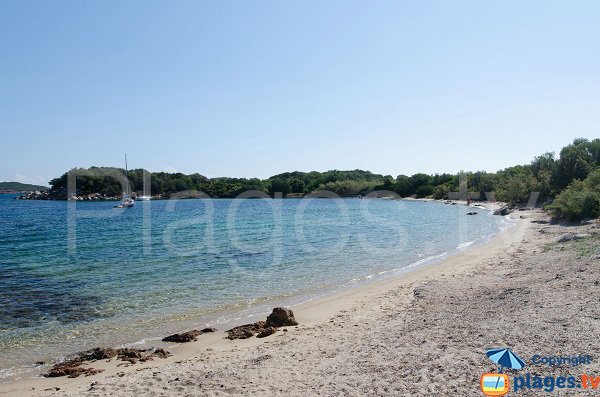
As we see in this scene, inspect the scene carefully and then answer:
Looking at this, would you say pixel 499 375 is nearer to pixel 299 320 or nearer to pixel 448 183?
pixel 299 320

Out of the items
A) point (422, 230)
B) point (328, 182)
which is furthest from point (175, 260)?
point (328, 182)

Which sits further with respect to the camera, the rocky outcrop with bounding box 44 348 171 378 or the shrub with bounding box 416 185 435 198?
the shrub with bounding box 416 185 435 198

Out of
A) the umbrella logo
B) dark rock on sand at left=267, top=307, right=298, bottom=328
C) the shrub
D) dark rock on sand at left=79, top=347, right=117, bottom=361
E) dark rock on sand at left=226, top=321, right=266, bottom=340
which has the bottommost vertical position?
dark rock on sand at left=79, top=347, right=117, bottom=361

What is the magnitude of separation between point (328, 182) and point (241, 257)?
500 feet

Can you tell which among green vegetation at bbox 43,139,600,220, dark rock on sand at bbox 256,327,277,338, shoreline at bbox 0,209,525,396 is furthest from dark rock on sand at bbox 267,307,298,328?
green vegetation at bbox 43,139,600,220

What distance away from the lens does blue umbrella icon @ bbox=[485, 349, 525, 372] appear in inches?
257

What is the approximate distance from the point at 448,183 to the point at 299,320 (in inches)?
4739

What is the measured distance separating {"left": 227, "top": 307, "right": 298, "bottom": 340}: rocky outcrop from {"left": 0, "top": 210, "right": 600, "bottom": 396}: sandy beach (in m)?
0.29

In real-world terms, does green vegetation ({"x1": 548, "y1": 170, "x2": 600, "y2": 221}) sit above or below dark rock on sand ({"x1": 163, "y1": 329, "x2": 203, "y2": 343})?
above

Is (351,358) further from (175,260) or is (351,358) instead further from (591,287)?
(175,260)

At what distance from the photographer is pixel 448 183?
124 m

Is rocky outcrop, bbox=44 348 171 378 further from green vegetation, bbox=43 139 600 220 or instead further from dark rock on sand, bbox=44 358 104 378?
green vegetation, bbox=43 139 600 220

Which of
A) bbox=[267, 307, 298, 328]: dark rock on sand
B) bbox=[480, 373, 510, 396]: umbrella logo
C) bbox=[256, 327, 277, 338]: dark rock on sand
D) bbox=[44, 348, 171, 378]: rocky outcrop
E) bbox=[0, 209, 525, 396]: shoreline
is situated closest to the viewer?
bbox=[480, 373, 510, 396]: umbrella logo

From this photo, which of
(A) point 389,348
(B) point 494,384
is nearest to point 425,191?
(A) point 389,348
